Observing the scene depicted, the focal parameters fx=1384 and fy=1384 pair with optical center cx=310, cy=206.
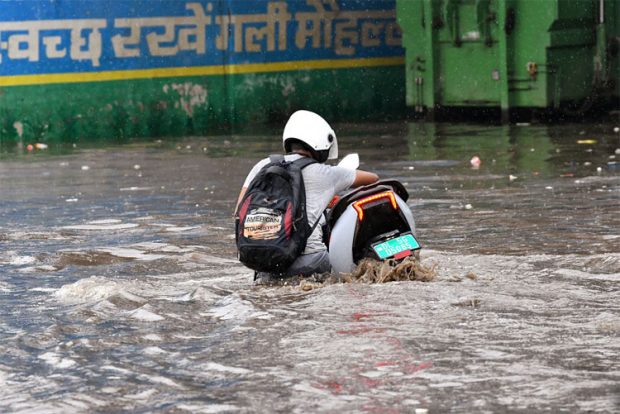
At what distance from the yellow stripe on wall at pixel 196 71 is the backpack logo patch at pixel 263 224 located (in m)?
11.8

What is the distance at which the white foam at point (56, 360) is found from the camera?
19.9 feet

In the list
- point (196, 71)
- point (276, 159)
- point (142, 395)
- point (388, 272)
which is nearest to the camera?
point (142, 395)

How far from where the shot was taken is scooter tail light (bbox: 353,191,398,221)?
7.65 m

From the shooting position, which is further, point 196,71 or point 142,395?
point 196,71

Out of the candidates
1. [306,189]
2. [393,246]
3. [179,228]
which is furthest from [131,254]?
[393,246]

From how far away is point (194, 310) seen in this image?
7.18m

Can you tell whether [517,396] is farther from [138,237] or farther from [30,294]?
[138,237]

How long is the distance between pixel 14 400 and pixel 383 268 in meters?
2.66

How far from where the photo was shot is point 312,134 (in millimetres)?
7734

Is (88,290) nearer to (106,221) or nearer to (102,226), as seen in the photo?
(102,226)

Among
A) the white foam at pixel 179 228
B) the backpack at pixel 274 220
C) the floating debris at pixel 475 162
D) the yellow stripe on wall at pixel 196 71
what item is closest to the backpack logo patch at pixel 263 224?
the backpack at pixel 274 220

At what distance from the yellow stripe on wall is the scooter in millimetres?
11649

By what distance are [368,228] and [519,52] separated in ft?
36.7

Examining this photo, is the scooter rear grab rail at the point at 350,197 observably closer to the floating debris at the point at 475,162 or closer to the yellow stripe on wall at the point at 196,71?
the floating debris at the point at 475,162
